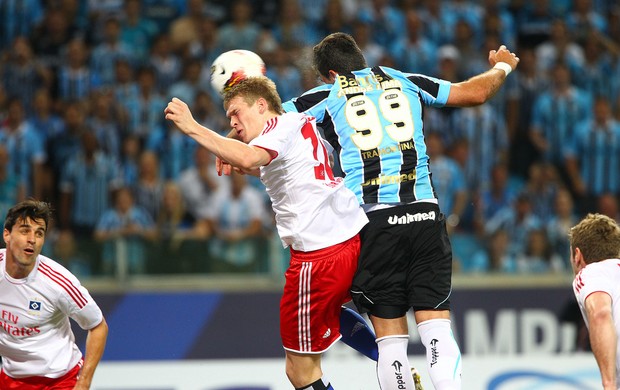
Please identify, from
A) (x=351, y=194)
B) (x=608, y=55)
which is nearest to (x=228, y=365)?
(x=351, y=194)

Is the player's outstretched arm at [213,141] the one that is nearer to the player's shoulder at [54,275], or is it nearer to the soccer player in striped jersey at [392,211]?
the soccer player in striped jersey at [392,211]

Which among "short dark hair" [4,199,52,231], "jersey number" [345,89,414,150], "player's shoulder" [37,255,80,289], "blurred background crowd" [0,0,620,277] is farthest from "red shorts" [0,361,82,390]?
"blurred background crowd" [0,0,620,277]

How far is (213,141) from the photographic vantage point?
17.6 ft

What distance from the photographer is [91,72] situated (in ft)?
41.0

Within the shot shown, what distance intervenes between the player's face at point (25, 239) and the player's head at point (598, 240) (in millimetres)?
3107

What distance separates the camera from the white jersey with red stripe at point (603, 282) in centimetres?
564

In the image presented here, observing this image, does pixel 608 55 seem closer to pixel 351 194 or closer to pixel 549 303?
pixel 549 303

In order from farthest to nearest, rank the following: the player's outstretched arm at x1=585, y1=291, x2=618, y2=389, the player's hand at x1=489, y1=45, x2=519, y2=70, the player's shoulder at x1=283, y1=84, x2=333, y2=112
→ the player's hand at x1=489, y1=45, x2=519, y2=70, the player's shoulder at x1=283, y1=84, x2=333, y2=112, the player's outstretched arm at x1=585, y1=291, x2=618, y2=389

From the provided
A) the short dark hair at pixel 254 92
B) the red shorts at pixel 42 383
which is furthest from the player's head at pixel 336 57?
the red shorts at pixel 42 383

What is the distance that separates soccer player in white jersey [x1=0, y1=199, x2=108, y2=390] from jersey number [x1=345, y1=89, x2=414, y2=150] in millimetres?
1871

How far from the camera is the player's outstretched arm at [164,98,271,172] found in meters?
5.36

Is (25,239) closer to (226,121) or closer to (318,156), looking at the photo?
(318,156)

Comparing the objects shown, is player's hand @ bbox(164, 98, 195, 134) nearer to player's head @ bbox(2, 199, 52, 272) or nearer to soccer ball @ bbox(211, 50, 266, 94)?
soccer ball @ bbox(211, 50, 266, 94)

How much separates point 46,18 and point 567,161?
6.45 metres
